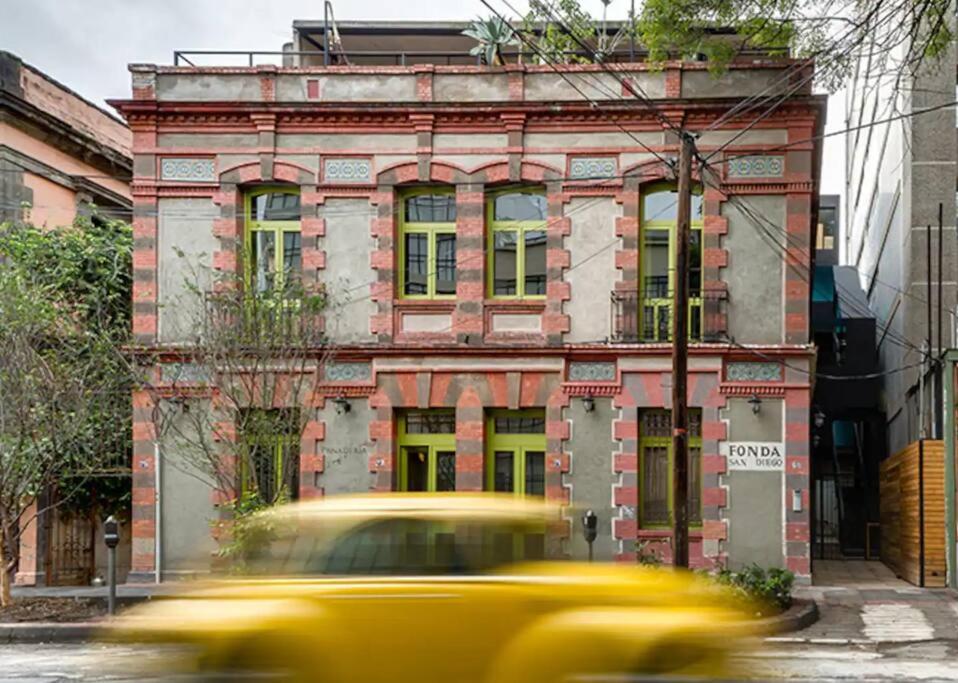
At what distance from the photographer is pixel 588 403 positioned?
22.7 m

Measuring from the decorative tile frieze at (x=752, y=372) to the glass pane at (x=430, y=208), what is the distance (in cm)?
554

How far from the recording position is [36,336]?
2086 centimetres

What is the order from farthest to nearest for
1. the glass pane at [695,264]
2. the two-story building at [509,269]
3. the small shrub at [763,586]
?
1. the glass pane at [695,264]
2. the two-story building at [509,269]
3. the small shrub at [763,586]

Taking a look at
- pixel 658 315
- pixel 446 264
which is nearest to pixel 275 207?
pixel 446 264

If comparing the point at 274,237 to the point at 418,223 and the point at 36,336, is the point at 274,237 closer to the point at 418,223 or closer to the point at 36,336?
the point at 418,223

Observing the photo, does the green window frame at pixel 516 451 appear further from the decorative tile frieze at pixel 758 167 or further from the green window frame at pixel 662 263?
the decorative tile frieze at pixel 758 167

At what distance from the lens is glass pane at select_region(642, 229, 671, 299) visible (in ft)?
75.7

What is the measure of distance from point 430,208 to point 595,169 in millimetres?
2961

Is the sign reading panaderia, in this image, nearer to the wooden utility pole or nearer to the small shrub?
the small shrub

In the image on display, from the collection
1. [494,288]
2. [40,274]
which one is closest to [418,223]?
[494,288]

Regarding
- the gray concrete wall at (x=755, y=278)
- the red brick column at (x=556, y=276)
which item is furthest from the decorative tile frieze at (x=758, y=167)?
the red brick column at (x=556, y=276)

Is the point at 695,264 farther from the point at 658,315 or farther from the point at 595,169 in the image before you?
the point at 595,169

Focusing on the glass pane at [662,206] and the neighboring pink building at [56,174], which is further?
the neighboring pink building at [56,174]

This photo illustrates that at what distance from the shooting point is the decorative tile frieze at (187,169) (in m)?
23.5
